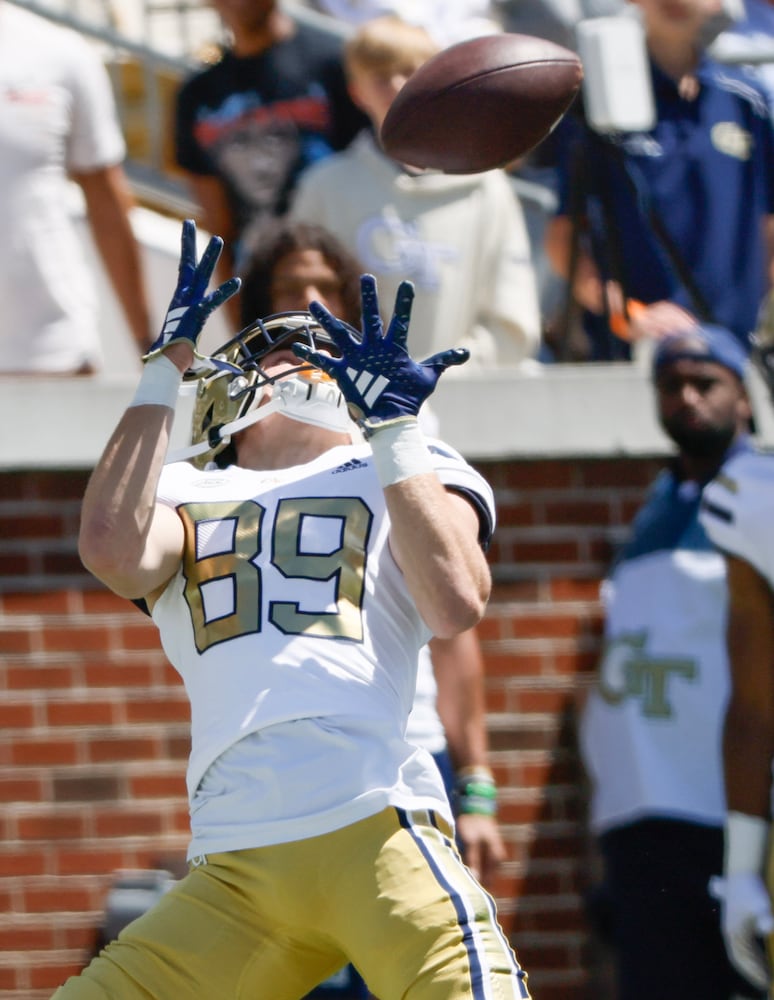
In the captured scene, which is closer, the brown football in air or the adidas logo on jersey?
the adidas logo on jersey

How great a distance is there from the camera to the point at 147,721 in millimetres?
5281

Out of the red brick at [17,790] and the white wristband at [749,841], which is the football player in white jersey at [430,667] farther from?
the red brick at [17,790]

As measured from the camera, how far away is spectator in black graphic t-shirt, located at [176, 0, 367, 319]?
540 centimetres

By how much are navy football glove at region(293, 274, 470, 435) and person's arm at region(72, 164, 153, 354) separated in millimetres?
2345

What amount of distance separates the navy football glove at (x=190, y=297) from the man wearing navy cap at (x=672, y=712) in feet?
6.63

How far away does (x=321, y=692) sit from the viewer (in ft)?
9.97

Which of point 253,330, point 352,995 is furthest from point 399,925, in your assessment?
point 352,995

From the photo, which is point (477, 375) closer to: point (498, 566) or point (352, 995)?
point (498, 566)

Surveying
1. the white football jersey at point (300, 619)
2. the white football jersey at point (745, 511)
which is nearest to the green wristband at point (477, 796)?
the white football jersey at point (745, 511)

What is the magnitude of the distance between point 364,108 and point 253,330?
208 centimetres

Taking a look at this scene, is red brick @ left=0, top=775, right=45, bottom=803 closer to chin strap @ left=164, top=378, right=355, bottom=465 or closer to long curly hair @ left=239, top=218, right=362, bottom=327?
long curly hair @ left=239, top=218, right=362, bottom=327

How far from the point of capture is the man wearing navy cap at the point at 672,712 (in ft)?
15.3

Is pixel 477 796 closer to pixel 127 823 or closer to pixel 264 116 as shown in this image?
pixel 127 823

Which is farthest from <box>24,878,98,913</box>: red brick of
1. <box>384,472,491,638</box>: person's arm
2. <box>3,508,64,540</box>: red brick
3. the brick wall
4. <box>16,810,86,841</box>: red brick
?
<box>384,472,491,638</box>: person's arm
